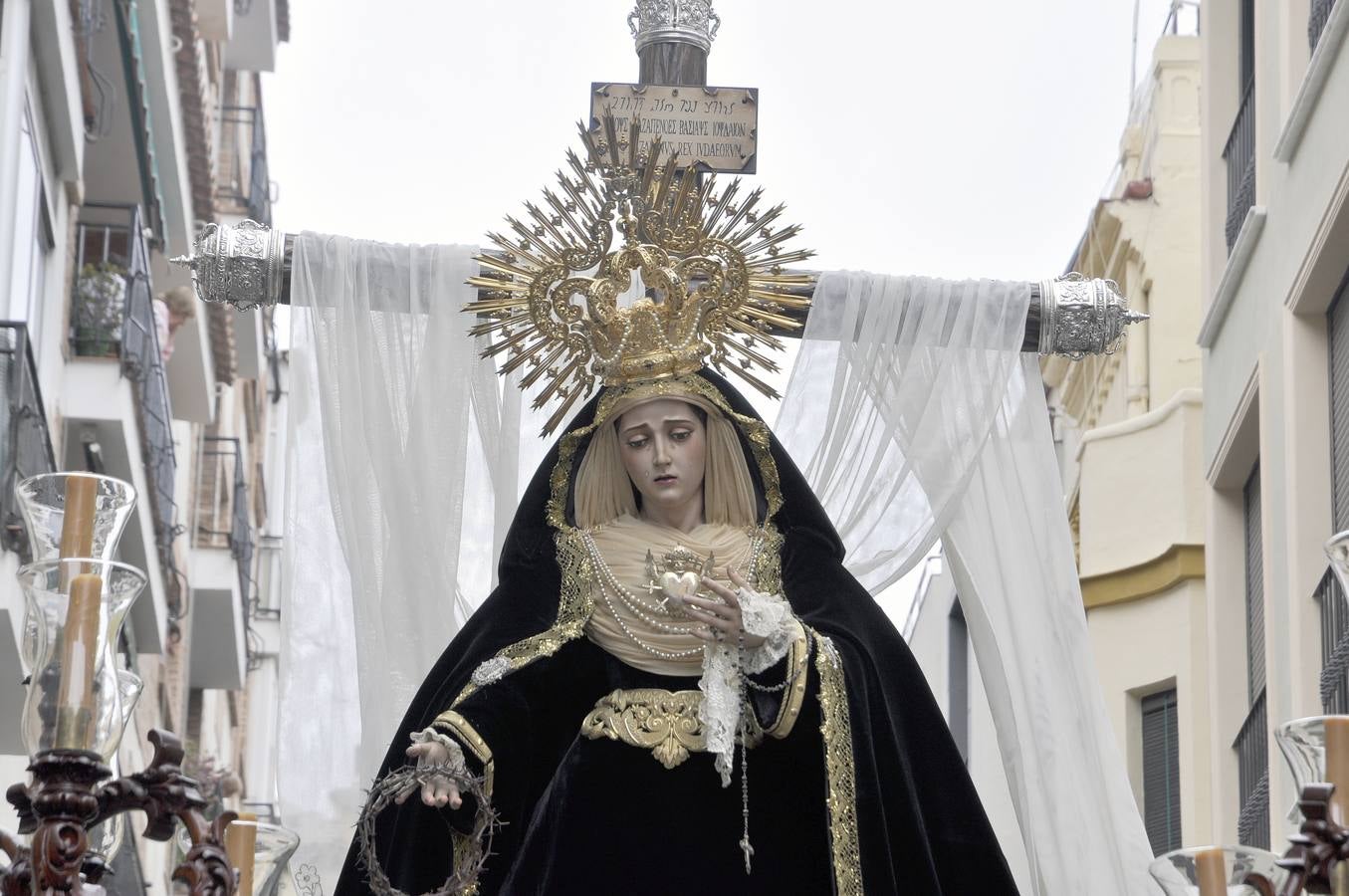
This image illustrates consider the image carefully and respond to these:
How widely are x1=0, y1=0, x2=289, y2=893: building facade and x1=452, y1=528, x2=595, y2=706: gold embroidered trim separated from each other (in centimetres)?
215

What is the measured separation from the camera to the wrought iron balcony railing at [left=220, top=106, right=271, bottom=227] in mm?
25703

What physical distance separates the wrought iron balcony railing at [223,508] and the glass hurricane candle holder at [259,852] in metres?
16.7

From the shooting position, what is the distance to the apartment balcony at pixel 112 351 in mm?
16969

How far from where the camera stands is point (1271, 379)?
13797 mm

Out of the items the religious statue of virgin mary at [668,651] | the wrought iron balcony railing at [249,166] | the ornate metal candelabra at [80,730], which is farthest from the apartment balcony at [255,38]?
the ornate metal candelabra at [80,730]

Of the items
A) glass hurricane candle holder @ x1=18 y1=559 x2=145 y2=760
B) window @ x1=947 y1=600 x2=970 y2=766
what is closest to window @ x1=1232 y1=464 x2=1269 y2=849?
window @ x1=947 y1=600 x2=970 y2=766

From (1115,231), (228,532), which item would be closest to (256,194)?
(228,532)

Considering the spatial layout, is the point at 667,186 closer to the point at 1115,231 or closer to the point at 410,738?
the point at 410,738

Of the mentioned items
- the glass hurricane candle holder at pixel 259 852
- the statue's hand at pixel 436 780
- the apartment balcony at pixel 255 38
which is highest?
the apartment balcony at pixel 255 38

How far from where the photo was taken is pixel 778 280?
8.45 meters

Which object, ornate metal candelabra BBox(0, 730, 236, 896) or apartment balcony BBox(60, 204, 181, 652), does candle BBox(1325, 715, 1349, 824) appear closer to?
ornate metal candelabra BBox(0, 730, 236, 896)

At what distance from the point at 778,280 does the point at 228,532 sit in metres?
16.5

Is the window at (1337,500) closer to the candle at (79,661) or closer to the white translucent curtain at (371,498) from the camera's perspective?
the white translucent curtain at (371,498)

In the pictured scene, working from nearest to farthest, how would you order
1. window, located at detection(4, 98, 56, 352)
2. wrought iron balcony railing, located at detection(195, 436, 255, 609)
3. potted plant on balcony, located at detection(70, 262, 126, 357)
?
1. window, located at detection(4, 98, 56, 352)
2. potted plant on balcony, located at detection(70, 262, 126, 357)
3. wrought iron balcony railing, located at detection(195, 436, 255, 609)
